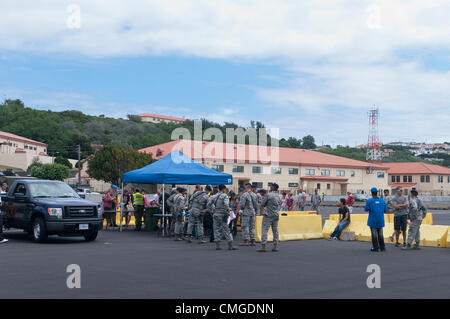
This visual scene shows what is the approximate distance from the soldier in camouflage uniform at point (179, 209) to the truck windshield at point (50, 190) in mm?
3448

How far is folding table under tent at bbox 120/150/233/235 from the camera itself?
2011 centimetres

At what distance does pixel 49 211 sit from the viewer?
52.6 ft

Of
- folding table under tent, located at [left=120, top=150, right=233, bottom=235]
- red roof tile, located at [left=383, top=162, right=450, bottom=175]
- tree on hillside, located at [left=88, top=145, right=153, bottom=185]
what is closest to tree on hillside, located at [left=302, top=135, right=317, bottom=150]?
red roof tile, located at [left=383, top=162, right=450, bottom=175]

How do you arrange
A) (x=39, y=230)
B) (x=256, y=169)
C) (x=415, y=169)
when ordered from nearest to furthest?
(x=39, y=230) → (x=256, y=169) → (x=415, y=169)

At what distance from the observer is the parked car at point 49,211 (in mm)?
16094

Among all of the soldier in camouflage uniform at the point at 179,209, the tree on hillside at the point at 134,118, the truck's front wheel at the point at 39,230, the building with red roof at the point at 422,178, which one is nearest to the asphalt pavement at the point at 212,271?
the truck's front wheel at the point at 39,230

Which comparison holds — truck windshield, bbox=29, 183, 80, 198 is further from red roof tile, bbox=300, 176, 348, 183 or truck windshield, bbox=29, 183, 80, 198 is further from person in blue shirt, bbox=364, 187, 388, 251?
red roof tile, bbox=300, 176, 348, 183

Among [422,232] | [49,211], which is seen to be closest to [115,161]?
[49,211]

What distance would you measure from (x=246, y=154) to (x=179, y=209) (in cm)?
6063

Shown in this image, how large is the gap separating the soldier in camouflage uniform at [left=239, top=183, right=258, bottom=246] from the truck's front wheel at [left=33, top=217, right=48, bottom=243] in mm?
6061

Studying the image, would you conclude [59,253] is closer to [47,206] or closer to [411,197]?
[47,206]

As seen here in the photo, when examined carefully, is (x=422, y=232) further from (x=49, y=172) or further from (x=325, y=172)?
(x=325, y=172)
